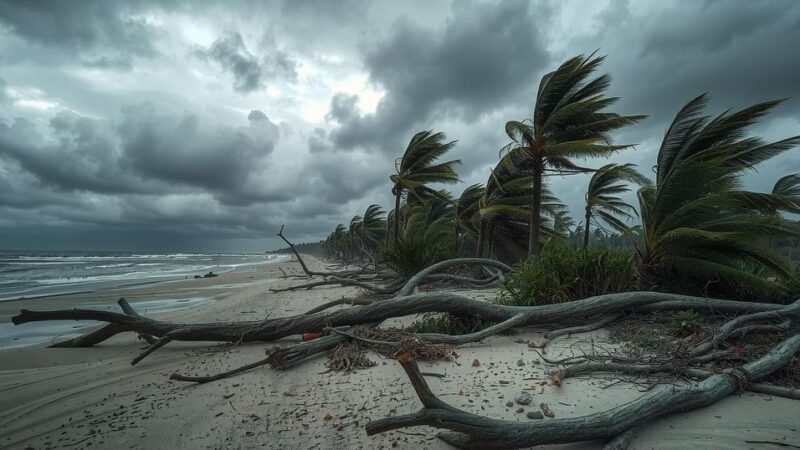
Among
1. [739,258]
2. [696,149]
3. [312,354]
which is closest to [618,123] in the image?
[696,149]

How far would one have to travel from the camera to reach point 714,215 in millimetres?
5750

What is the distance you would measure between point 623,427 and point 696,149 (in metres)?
6.16

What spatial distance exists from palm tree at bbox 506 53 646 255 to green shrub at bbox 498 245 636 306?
3.08m

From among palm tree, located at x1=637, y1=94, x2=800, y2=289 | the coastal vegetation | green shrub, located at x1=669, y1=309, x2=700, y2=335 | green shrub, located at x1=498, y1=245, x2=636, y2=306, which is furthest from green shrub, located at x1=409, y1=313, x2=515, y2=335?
palm tree, located at x1=637, y1=94, x2=800, y2=289

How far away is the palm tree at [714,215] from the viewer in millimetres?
5234

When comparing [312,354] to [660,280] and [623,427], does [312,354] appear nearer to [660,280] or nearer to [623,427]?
[623,427]

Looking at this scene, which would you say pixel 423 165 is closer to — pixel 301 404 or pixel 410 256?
pixel 410 256

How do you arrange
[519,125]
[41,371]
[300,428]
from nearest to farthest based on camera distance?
[300,428], [41,371], [519,125]

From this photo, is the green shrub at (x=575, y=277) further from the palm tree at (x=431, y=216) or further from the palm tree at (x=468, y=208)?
the palm tree at (x=431, y=216)

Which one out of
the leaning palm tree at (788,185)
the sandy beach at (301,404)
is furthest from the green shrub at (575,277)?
the leaning palm tree at (788,185)

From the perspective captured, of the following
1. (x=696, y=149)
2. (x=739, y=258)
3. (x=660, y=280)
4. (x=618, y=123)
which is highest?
(x=618, y=123)

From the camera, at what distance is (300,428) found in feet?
9.57

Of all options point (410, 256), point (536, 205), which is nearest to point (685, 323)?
point (536, 205)

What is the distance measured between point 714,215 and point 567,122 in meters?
3.61
